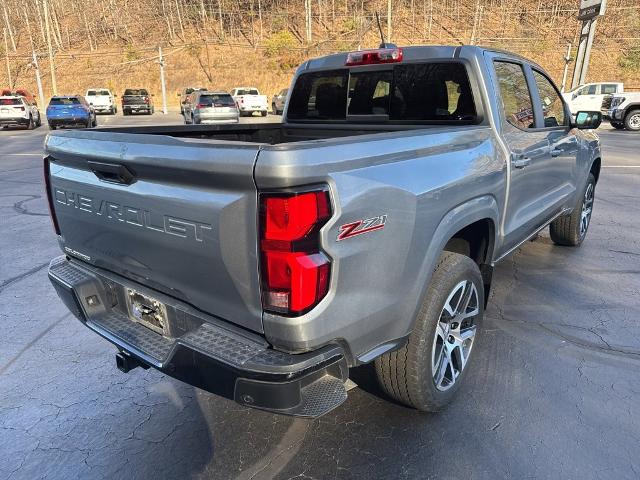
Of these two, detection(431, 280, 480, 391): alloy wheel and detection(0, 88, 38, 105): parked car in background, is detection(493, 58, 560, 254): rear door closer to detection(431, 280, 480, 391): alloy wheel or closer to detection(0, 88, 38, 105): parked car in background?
detection(431, 280, 480, 391): alloy wheel

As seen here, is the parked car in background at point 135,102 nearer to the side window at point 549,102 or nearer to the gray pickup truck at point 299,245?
the gray pickup truck at point 299,245

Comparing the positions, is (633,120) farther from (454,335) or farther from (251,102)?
(454,335)

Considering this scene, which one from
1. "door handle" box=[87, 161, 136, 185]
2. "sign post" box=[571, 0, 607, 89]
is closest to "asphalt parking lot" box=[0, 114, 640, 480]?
"door handle" box=[87, 161, 136, 185]

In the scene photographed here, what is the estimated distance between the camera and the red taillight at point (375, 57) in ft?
11.2

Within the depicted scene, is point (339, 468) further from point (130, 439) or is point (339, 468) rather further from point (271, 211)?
point (271, 211)

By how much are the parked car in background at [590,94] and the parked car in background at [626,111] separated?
2.65 m

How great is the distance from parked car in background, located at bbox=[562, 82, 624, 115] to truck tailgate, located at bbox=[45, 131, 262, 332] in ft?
80.9

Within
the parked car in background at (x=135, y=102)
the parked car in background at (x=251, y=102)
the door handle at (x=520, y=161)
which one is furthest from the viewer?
the parked car in background at (x=135, y=102)

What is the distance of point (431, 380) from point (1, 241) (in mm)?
5657

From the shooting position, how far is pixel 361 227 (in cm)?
181

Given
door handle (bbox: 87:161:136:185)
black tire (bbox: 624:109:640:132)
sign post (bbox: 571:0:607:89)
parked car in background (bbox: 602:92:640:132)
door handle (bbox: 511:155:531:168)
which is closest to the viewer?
door handle (bbox: 87:161:136:185)

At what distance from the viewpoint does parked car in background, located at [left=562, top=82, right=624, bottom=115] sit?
22469 mm

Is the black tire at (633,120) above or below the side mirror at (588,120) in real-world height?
below

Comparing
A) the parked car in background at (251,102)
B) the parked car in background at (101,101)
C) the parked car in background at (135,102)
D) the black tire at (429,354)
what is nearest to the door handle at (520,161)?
the black tire at (429,354)
